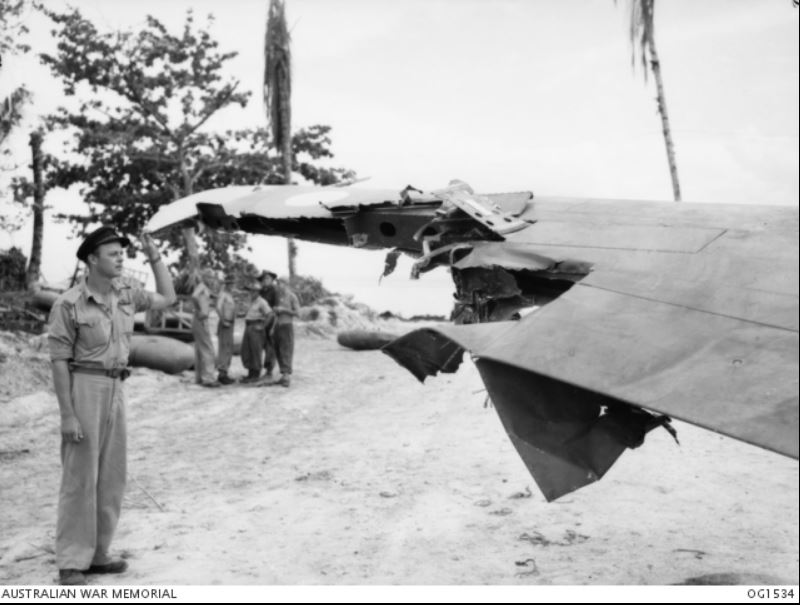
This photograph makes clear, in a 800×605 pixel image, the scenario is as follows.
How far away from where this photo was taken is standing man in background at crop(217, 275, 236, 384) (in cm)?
1381

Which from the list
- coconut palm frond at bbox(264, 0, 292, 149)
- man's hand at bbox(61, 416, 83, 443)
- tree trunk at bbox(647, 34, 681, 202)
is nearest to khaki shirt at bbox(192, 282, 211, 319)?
tree trunk at bbox(647, 34, 681, 202)

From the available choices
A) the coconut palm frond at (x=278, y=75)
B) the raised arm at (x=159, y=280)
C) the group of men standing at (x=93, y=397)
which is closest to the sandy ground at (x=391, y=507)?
the group of men standing at (x=93, y=397)

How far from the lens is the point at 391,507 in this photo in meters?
7.21

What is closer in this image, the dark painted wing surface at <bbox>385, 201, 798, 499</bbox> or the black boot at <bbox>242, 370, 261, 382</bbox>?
the dark painted wing surface at <bbox>385, 201, 798, 499</bbox>

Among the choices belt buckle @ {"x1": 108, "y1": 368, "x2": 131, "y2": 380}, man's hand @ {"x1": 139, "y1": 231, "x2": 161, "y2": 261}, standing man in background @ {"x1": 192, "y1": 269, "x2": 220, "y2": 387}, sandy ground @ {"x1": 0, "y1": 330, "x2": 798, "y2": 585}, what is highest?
man's hand @ {"x1": 139, "y1": 231, "x2": 161, "y2": 261}

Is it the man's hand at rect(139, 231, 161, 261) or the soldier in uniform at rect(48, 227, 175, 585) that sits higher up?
the man's hand at rect(139, 231, 161, 261)

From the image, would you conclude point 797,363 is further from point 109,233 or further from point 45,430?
point 45,430

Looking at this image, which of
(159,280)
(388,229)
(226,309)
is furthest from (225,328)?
(388,229)

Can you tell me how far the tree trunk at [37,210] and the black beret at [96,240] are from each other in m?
21.5

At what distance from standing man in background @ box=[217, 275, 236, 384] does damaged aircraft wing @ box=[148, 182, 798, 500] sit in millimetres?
9763

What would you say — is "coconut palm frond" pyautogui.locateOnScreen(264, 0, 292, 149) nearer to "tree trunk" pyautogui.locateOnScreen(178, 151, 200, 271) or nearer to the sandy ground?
"tree trunk" pyautogui.locateOnScreen(178, 151, 200, 271)

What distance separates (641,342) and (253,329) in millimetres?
11772

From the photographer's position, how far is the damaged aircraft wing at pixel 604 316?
7.83 feet

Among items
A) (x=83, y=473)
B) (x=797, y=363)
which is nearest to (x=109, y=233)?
(x=83, y=473)
